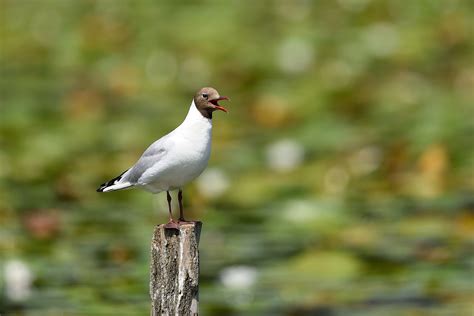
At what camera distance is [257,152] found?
10555 mm

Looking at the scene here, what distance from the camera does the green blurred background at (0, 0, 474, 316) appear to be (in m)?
7.50

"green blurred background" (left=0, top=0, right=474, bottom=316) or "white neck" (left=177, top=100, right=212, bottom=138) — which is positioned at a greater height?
"green blurred background" (left=0, top=0, right=474, bottom=316)

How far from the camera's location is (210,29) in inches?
585

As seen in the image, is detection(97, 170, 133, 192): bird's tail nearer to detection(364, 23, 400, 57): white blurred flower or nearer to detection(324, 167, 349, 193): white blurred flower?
detection(324, 167, 349, 193): white blurred flower

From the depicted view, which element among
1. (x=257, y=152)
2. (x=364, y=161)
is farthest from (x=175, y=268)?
(x=257, y=152)

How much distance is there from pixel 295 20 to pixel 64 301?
848cm

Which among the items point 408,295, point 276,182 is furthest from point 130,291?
point 276,182

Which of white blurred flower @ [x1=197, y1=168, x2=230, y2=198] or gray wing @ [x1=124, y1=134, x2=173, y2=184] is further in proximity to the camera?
white blurred flower @ [x1=197, y1=168, x2=230, y2=198]

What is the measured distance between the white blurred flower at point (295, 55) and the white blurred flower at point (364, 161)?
3413 millimetres

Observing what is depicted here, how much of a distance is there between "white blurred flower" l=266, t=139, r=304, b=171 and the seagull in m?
5.25

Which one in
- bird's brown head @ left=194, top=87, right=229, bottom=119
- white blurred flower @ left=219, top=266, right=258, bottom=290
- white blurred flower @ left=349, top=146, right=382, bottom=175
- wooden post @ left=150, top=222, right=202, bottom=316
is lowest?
wooden post @ left=150, top=222, right=202, bottom=316

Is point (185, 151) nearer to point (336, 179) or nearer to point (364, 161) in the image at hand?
point (336, 179)

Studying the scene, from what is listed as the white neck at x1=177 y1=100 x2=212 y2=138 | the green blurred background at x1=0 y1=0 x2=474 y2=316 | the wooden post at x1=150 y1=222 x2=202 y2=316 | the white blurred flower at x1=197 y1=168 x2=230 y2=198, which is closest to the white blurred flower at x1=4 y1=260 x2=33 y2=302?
the green blurred background at x1=0 y1=0 x2=474 y2=316

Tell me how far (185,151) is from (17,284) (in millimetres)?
2991
